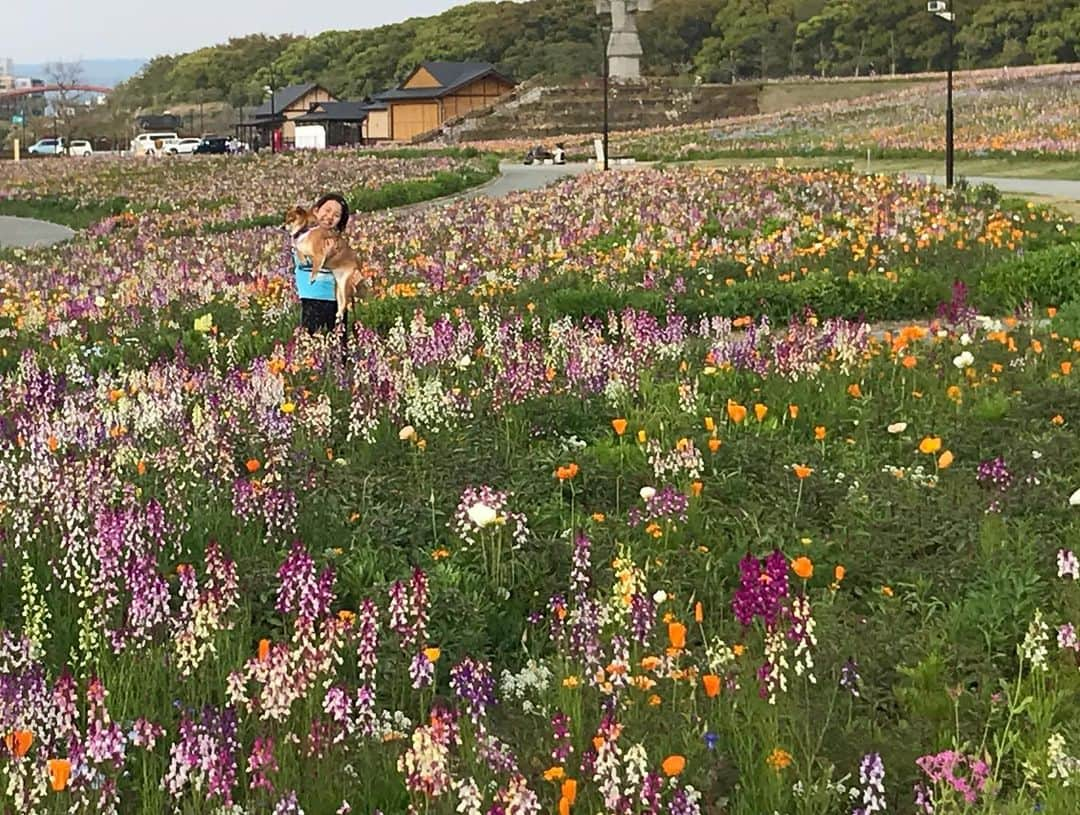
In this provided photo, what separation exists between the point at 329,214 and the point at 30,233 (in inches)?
850

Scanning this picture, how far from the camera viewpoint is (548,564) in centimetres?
615

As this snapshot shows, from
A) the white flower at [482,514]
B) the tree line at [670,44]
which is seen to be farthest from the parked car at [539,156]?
the white flower at [482,514]

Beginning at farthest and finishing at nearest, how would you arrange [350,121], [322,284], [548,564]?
1. [350,121]
2. [322,284]
3. [548,564]

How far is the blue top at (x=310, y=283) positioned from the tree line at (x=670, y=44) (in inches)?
3295

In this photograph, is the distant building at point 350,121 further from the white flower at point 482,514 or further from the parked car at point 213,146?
the white flower at point 482,514

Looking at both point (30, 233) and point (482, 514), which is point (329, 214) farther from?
point (30, 233)

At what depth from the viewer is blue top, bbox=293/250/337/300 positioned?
1042 cm

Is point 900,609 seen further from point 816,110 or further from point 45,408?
point 816,110

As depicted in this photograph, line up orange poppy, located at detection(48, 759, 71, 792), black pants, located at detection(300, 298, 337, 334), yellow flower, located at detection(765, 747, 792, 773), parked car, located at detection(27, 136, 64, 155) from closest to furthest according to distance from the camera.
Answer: orange poppy, located at detection(48, 759, 71, 792), yellow flower, located at detection(765, 747, 792, 773), black pants, located at detection(300, 298, 337, 334), parked car, located at detection(27, 136, 64, 155)

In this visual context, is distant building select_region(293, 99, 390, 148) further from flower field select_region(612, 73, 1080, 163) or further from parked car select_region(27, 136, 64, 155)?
flower field select_region(612, 73, 1080, 163)

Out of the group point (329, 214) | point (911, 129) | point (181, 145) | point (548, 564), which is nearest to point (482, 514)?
point (548, 564)

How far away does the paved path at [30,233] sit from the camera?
87.2ft

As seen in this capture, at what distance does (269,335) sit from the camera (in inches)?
461

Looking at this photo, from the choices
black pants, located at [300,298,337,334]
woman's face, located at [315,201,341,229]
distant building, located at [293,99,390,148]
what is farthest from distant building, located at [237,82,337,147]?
woman's face, located at [315,201,341,229]
